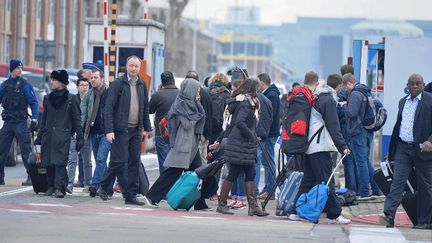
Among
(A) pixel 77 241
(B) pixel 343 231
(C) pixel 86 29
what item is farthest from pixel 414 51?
(C) pixel 86 29

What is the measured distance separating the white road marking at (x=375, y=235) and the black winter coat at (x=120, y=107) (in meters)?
A: 3.37

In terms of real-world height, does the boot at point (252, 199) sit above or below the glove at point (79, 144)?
below

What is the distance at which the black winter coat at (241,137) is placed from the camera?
53.8ft

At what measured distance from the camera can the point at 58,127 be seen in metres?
17.9

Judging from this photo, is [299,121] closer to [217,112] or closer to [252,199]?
[252,199]

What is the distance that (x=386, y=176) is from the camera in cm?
1633

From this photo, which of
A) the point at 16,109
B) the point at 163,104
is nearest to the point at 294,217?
the point at 163,104

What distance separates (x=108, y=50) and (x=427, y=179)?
39.3 feet

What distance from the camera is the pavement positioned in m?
13.6

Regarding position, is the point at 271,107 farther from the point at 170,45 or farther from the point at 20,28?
the point at 170,45

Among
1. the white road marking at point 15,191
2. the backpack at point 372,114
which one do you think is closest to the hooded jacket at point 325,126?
the backpack at point 372,114

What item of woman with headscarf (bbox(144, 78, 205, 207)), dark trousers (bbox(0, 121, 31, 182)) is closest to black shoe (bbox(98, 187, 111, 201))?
woman with headscarf (bbox(144, 78, 205, 207))

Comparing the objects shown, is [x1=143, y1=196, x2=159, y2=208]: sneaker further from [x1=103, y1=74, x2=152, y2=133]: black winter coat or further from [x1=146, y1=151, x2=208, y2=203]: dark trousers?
[x1=103, y1=74, x2=152, y2=133]: black winter coat

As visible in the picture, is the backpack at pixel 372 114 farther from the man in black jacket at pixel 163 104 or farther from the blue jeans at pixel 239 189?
the man in black jacket at pixel 163 104
